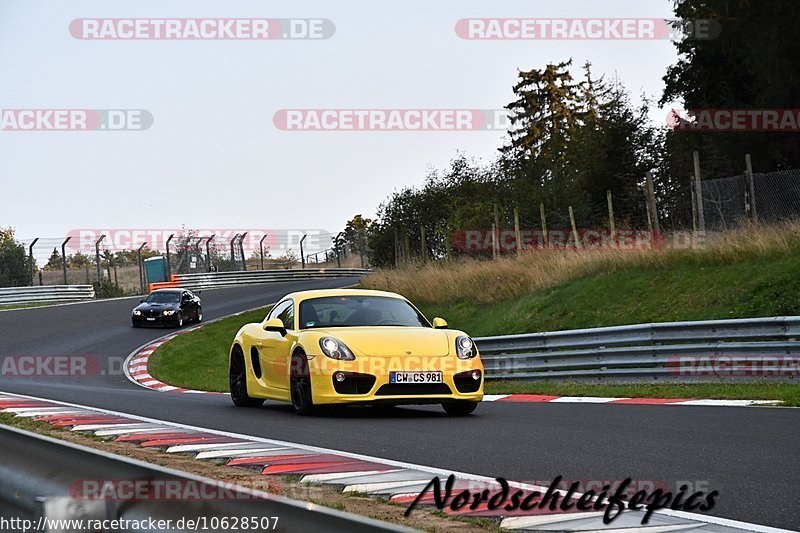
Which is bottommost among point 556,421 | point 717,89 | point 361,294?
point 556,421

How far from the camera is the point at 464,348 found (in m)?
11.2

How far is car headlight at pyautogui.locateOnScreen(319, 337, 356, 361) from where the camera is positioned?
424 inches

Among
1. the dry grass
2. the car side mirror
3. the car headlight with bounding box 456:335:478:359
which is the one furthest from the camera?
the dry grass

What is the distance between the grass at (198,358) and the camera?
24.0 meters

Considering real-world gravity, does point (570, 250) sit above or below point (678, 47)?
below

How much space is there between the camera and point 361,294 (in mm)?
12336

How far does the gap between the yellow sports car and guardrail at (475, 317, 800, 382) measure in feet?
15.4

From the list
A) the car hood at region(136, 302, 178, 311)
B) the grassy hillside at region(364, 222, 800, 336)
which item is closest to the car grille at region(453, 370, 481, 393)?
the grassy hillside at region(364, 222, 800, 336)

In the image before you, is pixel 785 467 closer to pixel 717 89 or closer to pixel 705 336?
pixel 705 336

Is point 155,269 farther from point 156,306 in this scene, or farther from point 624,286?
point 624,286

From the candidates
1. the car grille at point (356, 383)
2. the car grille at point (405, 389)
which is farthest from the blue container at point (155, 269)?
the car grille at point (405, 389)

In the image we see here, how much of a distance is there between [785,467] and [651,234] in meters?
18.1

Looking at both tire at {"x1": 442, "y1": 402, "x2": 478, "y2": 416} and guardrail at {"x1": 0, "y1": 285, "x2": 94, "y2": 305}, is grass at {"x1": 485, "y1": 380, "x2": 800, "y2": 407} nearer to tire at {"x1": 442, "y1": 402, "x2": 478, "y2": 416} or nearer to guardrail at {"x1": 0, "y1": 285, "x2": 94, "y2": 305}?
tire at {"x1": 442, "y1": 402, "x2": 478, "y2": 416}

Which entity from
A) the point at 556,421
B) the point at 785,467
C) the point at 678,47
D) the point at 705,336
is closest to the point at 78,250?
the point at 678,47
